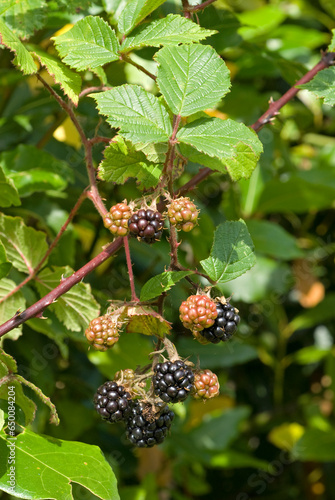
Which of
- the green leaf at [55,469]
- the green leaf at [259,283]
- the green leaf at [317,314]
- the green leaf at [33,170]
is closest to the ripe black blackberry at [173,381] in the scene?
the green leaf at [55,469]

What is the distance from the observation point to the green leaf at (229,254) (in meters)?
0.72

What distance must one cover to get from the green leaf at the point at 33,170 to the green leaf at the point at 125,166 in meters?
0.34

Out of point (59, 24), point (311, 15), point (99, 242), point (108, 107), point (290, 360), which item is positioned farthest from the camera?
point (311, 15)

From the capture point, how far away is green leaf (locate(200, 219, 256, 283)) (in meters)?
0.72

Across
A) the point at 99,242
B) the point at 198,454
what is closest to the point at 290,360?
the point at 198,454

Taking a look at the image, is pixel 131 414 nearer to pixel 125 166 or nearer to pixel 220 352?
pixel 125 166

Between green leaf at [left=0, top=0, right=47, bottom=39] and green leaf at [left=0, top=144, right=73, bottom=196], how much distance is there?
11.2 inches

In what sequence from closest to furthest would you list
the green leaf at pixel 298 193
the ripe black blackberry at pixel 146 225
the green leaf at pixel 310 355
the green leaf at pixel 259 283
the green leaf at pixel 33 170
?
the ripe black blackberry at pixel 146 225, the green leaf at pixel 33 170, the green leaf at pixel 259 283, the green leaf at pixel 298 193, the green leaf at pixel 310 355

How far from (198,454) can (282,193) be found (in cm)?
75

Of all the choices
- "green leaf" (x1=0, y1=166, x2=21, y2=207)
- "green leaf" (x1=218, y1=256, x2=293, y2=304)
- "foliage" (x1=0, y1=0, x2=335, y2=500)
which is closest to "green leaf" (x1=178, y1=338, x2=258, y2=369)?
"foliage" (x1=0, y1=0, x2=335, y2=500)

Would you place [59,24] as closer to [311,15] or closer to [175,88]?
[175,88]

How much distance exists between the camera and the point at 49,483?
68cm

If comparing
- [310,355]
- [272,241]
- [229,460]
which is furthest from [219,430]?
[272,241]

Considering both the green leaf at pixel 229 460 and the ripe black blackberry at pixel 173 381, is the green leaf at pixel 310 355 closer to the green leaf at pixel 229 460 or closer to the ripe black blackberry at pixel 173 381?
the green leaf at pixel 229 460
